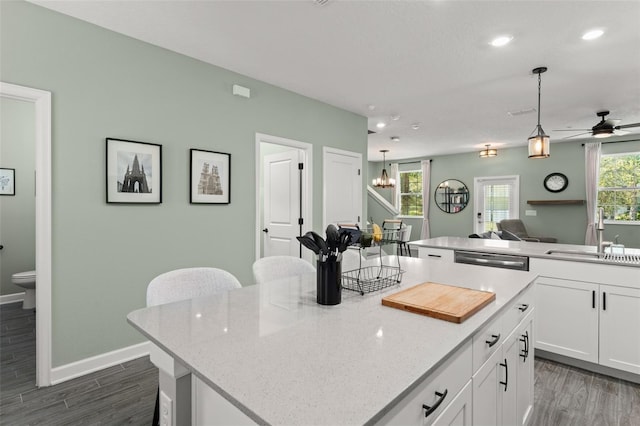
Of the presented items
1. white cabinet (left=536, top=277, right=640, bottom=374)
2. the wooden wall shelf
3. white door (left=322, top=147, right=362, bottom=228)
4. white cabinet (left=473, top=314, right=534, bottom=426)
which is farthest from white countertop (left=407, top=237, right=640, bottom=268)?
the wooden wall shelf

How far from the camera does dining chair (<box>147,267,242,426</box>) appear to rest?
155 cm

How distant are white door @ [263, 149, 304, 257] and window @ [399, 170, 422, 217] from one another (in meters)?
5.95

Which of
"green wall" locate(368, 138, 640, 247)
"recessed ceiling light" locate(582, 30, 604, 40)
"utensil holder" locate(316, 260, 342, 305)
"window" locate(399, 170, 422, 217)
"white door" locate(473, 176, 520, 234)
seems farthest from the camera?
"window" locate(399, 170, 422, 217)

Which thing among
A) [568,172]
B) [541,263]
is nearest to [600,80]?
[541,263]

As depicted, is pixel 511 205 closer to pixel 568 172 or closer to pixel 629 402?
pixel 568 172

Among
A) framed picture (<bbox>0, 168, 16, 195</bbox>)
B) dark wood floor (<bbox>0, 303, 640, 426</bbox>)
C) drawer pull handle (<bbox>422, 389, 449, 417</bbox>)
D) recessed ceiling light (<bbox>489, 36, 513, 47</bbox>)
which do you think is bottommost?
dark wood floor (<bbox>0, 303, 640, 426</bbox>)

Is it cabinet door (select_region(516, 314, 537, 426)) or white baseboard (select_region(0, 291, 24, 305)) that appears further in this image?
white baseboard (select_region(0, 291, 24, 305))

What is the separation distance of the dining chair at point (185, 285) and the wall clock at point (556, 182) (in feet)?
25.6

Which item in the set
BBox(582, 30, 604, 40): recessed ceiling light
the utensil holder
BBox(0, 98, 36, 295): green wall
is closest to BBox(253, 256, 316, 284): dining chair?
the utensil holder

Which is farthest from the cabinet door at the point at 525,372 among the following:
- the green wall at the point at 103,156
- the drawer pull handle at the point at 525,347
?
the green wall at the point at 103,156

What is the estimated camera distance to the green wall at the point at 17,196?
430cm

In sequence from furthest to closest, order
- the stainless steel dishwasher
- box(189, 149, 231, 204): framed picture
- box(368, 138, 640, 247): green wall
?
box(368, 138, 640, 247): green wall
box(189, 149, 231, 204): framed picture
the stainless steel dishwasher

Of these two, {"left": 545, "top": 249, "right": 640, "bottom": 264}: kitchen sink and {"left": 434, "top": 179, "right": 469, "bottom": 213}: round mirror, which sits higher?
{"left": 434, "top": 179, "right": 469, "bottom": 213}: round mirror

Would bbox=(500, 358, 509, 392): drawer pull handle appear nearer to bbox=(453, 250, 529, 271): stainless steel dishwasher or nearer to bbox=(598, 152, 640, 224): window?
bbox=(453, 250, 529, 271): stainless steel dishwasher
